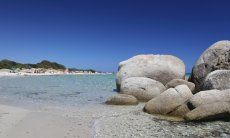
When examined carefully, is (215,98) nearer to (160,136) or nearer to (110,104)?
(160,136)

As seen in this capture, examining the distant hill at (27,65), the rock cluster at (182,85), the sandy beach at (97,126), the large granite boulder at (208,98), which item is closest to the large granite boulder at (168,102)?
the rock cluster at (182,85)

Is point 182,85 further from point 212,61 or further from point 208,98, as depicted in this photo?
point 212,61

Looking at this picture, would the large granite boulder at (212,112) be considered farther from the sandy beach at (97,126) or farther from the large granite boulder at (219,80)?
the large granite boulder at (219,80)

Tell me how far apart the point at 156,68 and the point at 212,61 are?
16.9 ft

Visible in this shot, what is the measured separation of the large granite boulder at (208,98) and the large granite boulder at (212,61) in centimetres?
524

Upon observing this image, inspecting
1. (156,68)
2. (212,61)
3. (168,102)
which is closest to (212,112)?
(168,102)

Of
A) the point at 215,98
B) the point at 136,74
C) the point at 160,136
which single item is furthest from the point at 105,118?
the point at 136,74

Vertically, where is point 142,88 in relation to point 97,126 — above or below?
above

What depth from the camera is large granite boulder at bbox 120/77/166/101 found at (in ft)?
57.1

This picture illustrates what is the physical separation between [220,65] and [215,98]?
610 cm

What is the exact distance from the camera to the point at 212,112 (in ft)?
34.6

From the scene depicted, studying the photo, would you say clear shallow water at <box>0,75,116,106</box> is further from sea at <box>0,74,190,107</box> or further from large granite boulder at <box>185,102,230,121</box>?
large granite boulder at <box>185,102,230,121</box>

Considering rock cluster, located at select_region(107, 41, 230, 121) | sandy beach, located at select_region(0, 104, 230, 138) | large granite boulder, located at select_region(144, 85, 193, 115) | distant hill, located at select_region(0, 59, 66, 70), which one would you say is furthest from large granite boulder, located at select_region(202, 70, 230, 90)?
distant hill, located at select_region(0, 59, 66, 70)

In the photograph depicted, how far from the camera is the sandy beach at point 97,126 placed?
350 inches
